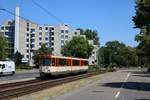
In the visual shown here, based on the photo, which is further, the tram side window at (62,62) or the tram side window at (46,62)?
the tram side window at (62,62)

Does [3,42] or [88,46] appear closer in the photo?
[3,42]

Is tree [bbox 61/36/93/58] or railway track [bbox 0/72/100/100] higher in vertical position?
tree [bbox 61/36/93/58]

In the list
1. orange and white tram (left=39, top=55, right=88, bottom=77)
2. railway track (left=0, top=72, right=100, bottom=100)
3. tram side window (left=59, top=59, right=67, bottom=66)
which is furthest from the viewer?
tram side window (left=59, top=59, right=67, bottom=66)

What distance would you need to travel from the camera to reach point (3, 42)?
116500mm

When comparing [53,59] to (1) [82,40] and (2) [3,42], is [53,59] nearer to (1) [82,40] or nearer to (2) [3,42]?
(2) [3,42]

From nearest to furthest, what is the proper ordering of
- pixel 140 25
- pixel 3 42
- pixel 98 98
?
1. pixel 98 98
2. pixel 140 25
3. pixel 3 42

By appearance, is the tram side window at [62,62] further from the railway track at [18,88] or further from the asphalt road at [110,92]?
the asphalt road at [110,92]

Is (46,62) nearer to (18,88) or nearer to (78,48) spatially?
(18,88)

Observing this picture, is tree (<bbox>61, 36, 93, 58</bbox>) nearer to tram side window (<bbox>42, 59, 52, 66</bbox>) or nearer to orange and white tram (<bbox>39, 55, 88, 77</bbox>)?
orange and white tram (<bbox>39, 55, 88, 77</bbox>)

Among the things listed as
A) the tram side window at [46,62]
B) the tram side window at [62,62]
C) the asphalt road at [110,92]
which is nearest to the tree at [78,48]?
the tram side window at [62,62]

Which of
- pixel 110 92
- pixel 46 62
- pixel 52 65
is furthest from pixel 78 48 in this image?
pixel 110 92

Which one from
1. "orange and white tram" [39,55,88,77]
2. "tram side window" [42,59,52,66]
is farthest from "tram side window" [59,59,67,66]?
"tram side window" [42,59,52,66]

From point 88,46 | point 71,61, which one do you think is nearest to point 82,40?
point 88,46

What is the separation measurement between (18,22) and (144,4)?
158 m
